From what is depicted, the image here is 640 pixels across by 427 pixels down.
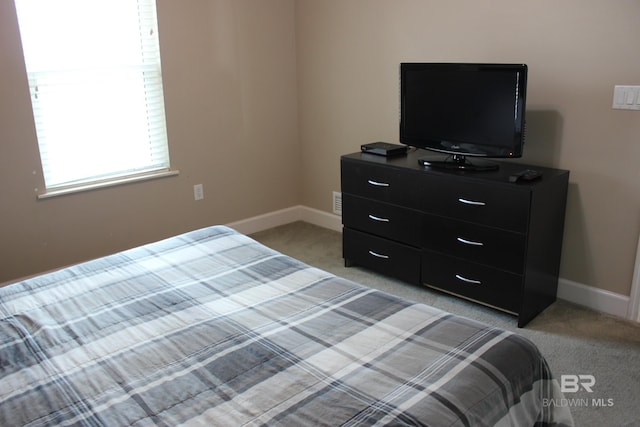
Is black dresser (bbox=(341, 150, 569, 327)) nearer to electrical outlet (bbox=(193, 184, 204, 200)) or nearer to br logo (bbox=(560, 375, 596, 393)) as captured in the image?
br logo (bbox=(560, 375, 596, 393))

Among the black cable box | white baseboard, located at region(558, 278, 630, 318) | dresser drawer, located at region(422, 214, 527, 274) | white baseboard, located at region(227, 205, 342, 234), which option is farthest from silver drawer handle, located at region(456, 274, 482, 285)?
white baseboard, located at region(227, 205, 342, 234)

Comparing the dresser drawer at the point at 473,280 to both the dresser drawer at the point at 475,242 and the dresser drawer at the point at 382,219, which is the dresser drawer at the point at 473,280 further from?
the dresser drawer at the point at 382,219

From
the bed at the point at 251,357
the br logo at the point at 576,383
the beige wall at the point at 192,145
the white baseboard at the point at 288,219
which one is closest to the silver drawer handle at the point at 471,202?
the br logo at the point at 576,383

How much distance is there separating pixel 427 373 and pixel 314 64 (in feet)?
10.5

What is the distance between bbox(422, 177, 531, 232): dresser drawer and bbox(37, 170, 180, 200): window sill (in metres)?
1.81

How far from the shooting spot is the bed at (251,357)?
1.43 meters

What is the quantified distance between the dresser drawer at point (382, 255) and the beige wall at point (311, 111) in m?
0.77

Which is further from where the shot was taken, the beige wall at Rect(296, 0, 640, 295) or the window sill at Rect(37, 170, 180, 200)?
the window sill at Rect(37, 170, 180, 200)

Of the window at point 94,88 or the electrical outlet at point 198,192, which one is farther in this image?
the electrical outlet at point 198,192

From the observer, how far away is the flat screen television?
287 cm

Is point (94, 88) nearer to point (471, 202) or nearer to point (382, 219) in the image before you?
point (382, 219)

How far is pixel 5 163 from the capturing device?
3.22 metres

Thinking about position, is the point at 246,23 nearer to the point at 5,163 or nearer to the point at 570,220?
the point at 5,163

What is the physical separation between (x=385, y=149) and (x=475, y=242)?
86 cm
